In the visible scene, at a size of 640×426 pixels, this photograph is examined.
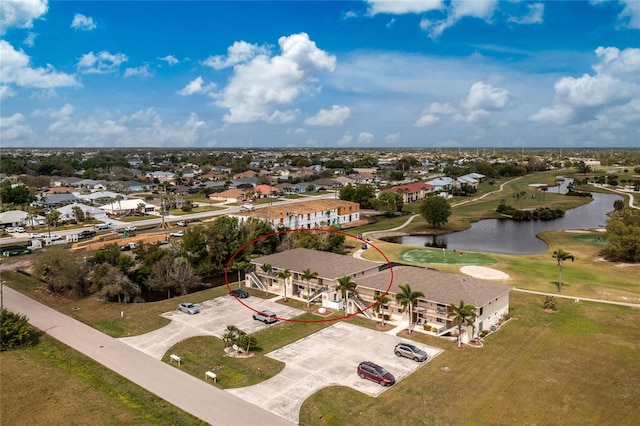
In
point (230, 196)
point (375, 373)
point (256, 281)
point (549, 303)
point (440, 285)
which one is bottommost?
point (375, 373)

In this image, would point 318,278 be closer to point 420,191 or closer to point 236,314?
point 236,314

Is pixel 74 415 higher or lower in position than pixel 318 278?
lower

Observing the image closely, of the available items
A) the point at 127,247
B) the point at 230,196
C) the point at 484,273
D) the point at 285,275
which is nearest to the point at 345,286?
the point at 285,275

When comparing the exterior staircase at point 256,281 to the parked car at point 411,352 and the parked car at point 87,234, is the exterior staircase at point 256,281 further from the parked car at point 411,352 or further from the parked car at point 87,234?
the parked car at point 87,234

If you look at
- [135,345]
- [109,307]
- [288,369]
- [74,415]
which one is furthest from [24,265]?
[288,369]

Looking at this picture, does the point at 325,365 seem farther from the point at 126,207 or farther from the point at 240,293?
the point at 126,207

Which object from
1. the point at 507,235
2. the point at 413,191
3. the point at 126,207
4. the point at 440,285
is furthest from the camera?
the point at 413,191
